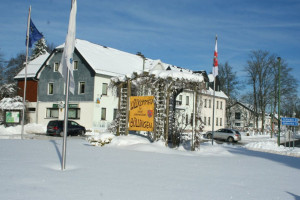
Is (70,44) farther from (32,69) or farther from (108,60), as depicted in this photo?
(32,69)

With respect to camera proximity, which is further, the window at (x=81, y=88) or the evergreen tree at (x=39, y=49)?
the evergreen tree at (x=39, y=49)

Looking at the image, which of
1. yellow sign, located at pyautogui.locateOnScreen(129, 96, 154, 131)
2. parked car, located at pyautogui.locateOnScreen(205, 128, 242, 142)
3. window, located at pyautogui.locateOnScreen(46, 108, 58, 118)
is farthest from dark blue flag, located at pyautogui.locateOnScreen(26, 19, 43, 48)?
parked car, located at pyautogui.locateOnScreen(205, 128, 242, 142)

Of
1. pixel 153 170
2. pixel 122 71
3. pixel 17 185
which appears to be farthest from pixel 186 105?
pixel 17 185

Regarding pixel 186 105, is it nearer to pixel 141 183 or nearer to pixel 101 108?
pixel 101 108

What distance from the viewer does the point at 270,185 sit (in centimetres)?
773

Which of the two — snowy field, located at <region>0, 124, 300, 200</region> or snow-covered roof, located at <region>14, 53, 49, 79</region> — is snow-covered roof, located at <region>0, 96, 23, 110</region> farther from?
snowy field, located at <region>0, 124, 300, 200</region>

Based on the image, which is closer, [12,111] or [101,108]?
[12,111]

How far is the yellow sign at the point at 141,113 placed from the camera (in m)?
15.8

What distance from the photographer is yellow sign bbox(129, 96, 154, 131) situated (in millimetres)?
15757

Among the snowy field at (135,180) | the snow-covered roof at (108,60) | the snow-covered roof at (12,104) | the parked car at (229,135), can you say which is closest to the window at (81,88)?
the snow-covered roof at (108,60)

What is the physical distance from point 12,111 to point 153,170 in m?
27.2

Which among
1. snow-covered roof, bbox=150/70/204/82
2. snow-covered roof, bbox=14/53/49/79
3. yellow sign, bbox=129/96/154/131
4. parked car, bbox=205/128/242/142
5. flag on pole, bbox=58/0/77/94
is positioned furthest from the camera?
snow-covered roof, bbox=14/53/49/79

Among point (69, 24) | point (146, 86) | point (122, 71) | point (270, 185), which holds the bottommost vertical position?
point (270, 185)

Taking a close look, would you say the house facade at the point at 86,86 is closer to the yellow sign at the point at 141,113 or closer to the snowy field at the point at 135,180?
the yellow sign at the point at 141,113
